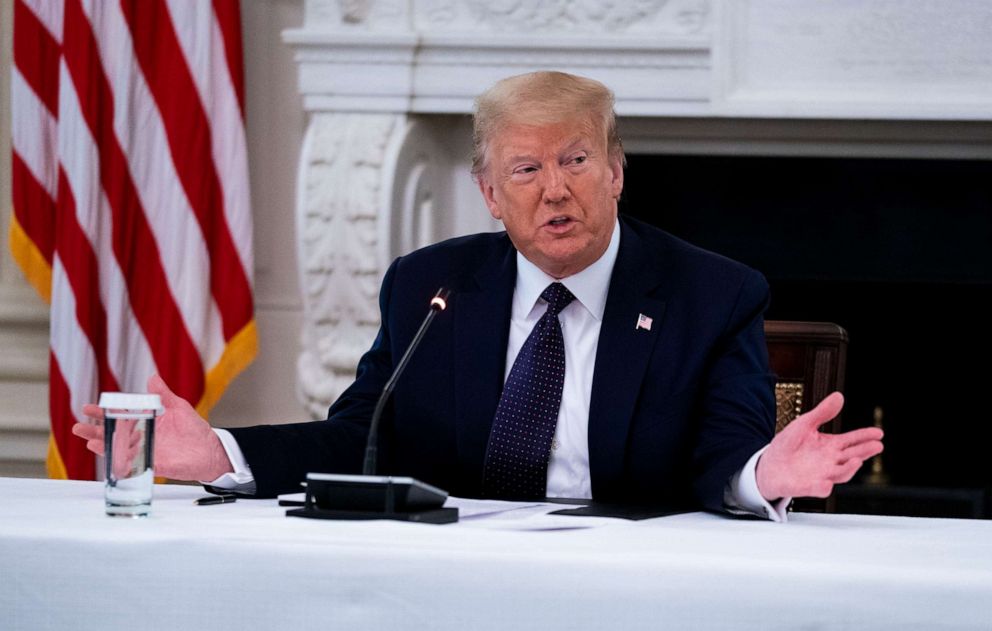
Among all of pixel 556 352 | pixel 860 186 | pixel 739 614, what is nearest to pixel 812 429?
pixel 739 614

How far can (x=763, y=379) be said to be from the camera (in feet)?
6.16

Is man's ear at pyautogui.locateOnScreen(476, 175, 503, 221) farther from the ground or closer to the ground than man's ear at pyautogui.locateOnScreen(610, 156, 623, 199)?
closer to the ground

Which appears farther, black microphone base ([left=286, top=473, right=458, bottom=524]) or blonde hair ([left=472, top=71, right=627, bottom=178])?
blonde hair ([left=472, top=71, right=627, bottom=178])

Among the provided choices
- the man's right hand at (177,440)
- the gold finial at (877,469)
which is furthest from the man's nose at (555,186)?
the gold finial at (877,469)

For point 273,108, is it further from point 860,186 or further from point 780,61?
point 860,186

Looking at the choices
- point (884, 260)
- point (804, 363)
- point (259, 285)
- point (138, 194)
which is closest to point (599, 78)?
point (884, 260)

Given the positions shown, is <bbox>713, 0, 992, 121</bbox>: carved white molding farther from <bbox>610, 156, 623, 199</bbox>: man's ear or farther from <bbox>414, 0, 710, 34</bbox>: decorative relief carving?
<bbox>610, 156, 623, 199</bbox>: man's ear

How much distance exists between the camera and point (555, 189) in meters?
1.93

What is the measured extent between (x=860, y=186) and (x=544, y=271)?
201 centimetres

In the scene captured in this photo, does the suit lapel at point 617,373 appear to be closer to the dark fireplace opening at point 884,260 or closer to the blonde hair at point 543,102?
the blonde hair at point 543,102

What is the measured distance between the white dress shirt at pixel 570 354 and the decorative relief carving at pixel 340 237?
152 cm

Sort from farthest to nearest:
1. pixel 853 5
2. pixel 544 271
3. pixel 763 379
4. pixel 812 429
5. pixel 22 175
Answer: pixel 22 175
pixel 853 5
pixel 544 271
pixel 763 379
pixel 812 429

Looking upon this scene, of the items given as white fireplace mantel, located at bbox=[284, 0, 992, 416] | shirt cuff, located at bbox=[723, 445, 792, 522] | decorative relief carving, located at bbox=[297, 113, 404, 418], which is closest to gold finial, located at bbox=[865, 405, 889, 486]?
white fireplace mantel, located at bbox=[284, 0, 992, 416]

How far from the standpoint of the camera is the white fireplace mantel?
11.0ft
